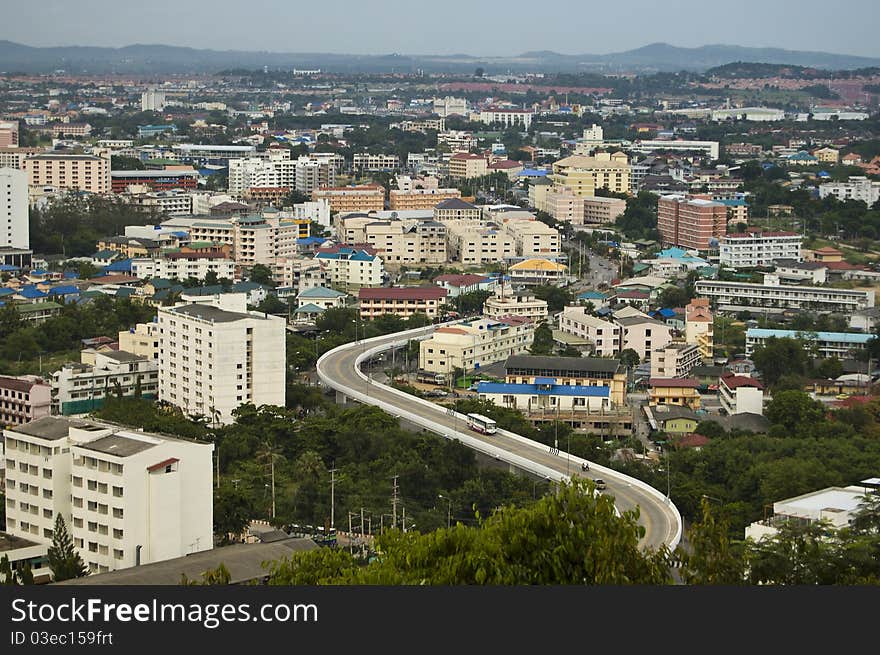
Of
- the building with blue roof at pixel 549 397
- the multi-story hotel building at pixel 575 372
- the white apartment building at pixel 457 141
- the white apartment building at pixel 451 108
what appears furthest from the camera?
the white apartment building at pixel 451 108

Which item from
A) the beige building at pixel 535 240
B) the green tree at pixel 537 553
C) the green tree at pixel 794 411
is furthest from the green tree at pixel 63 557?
the beige building at pixel 535 240

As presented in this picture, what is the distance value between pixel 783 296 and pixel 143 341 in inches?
200

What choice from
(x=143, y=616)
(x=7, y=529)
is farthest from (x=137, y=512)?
(x=143, y=616)

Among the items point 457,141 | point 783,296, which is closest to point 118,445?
point 783,296

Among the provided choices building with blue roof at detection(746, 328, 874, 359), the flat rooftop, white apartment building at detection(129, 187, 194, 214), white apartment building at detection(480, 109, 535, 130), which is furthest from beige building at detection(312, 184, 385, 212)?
white apartment building at detection(480, 109, 535, 130)

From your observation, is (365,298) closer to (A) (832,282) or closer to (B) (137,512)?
(A) (832,282)

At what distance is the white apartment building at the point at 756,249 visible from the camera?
41.8ft

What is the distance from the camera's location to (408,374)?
8.87m

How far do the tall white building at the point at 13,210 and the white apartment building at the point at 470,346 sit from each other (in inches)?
200

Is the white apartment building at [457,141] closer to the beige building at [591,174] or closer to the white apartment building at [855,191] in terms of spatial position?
the beige building at [591,174]

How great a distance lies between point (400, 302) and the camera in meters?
10.6

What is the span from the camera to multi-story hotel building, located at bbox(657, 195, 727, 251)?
46.2 feet

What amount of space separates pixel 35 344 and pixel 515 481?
13.2ft

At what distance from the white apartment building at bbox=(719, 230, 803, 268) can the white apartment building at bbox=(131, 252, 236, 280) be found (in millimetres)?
4073
